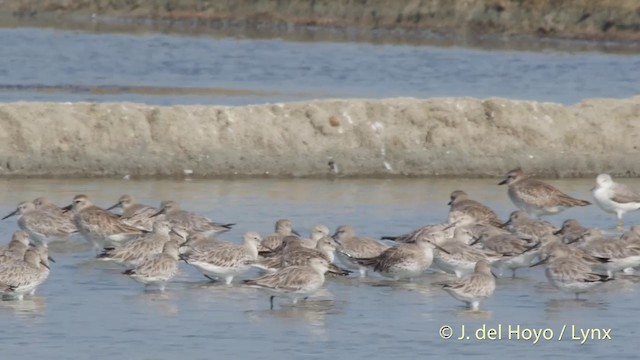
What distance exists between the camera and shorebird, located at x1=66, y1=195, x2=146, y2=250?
16.7m

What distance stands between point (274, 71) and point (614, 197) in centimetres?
1952

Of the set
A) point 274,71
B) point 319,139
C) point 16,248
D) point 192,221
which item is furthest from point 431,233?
point 274,71

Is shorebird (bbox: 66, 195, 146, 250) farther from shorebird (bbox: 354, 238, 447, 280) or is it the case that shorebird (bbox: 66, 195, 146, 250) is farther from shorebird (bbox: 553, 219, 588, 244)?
shorebird (bbox: 553, 219, 588, 244)

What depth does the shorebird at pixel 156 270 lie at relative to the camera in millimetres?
14672

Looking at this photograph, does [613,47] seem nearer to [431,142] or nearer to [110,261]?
[431,142]

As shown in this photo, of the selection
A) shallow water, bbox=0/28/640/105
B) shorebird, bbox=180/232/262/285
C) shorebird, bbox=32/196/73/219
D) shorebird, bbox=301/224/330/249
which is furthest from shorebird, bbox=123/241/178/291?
shallow water, bbox=0/28/640/105

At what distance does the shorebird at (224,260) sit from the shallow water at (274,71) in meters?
14.0

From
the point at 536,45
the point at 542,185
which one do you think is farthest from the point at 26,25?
the point at 542,185

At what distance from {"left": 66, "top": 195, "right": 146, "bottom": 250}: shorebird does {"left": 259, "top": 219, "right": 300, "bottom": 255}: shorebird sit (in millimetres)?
1356

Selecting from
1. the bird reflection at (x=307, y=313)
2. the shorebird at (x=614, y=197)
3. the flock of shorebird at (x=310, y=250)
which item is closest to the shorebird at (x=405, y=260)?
the flock of shorebird at (x=310, y=250)

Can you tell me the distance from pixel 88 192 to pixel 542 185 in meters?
5.43

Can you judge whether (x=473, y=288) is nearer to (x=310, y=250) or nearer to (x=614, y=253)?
(x=310, y=250)

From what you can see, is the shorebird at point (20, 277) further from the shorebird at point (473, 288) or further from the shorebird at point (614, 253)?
the shorebird at point (614, 253)

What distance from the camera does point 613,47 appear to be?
44.0 m
